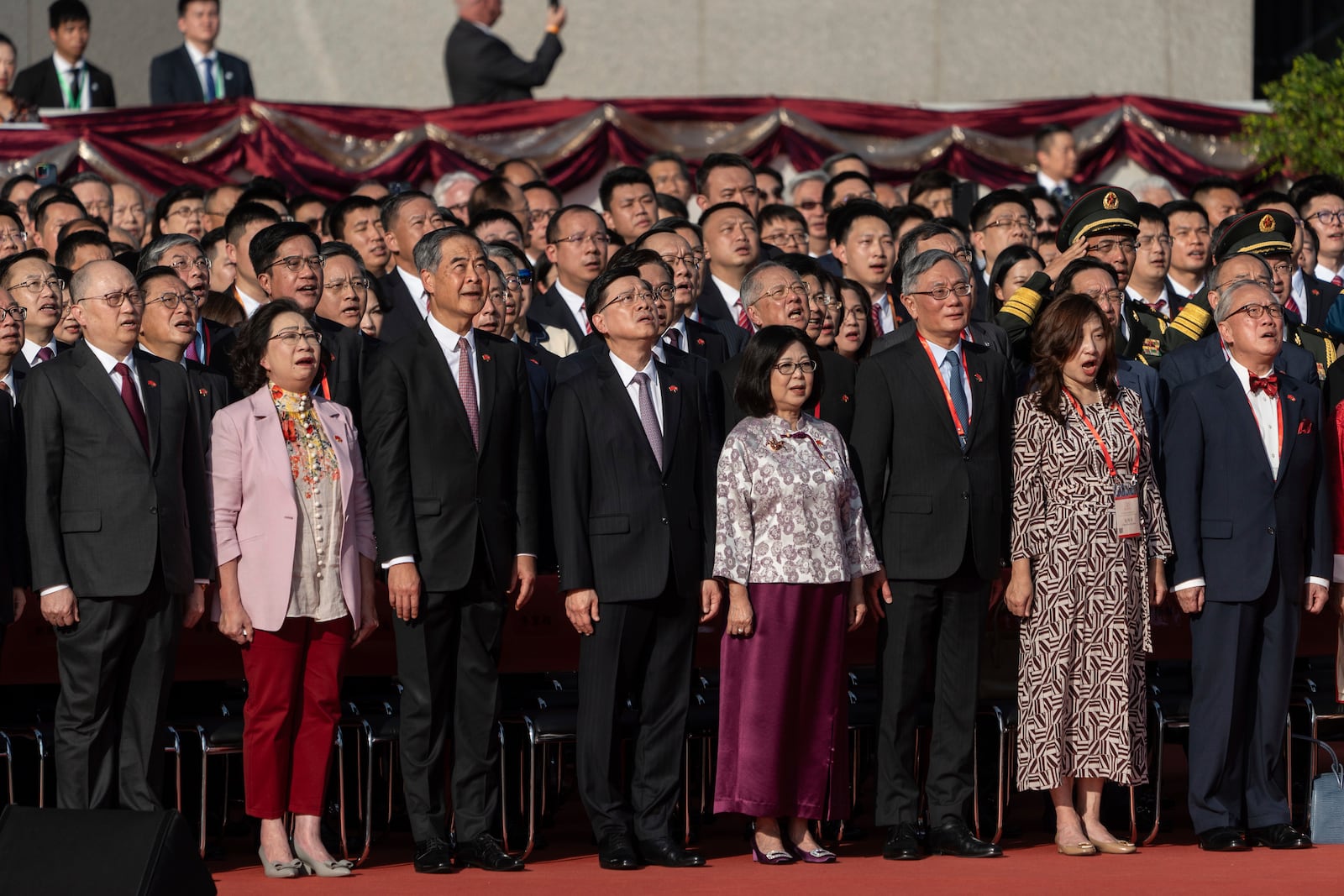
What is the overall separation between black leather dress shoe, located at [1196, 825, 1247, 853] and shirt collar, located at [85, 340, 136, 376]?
3602 mm

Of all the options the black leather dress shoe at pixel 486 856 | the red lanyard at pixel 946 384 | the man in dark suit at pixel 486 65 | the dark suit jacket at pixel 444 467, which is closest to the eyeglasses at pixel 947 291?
the red lanyard at pixel 946 384

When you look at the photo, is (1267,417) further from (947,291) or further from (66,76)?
(66,76)

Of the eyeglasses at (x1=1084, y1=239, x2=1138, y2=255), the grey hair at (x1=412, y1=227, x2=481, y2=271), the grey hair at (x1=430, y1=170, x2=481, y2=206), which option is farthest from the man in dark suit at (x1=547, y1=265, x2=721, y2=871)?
the grey hair at (x1=430, y1=170, x2=481, y2=206)

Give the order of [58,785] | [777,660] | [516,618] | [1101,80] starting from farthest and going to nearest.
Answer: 1. [1101,80]
2. [516,618]
3. [777,660]
4. [58,785]

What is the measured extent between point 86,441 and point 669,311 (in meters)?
1.99

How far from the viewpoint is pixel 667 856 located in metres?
6.40

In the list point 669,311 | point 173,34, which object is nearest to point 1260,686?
point 669,311

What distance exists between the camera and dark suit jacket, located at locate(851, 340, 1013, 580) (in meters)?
6.62

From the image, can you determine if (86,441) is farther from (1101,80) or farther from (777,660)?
(1101,80)

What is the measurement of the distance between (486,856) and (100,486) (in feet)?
5.14

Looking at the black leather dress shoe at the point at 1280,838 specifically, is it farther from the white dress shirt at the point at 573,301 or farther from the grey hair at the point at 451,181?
the grey hair at the point at 451,181

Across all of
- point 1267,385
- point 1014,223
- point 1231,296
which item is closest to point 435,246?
point 1231,296

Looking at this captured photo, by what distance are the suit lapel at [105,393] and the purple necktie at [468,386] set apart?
3.23ft

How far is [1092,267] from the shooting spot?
7016 millimetres
